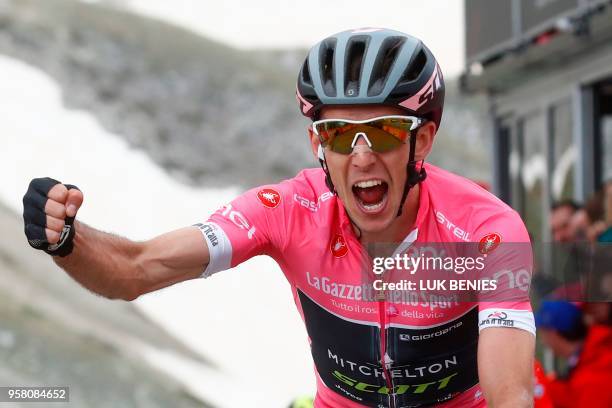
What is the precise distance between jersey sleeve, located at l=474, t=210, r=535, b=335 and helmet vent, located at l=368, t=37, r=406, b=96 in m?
0.61

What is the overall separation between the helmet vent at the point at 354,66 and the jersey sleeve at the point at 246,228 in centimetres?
50

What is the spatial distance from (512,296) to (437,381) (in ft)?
2.07

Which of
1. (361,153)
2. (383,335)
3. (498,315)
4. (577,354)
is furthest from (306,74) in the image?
(577,354)

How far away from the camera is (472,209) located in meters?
3.92

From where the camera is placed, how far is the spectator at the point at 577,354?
5848mm

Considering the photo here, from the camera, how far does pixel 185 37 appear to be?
4431 centimetres

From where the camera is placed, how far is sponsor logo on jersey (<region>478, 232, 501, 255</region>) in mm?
3674

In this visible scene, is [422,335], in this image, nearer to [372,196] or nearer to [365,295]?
[365,295]

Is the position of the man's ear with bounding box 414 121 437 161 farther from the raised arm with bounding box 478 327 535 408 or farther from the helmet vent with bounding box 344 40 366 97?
the raised arm with bounding box 478 327 535 408

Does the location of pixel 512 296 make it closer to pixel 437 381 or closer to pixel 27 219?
pixel 437 381

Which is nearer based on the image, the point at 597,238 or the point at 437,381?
the point at 437,381

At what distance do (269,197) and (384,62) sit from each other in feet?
2.12

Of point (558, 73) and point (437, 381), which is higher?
point (558, 73)

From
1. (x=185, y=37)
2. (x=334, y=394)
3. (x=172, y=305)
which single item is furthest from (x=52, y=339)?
(x=185, y=37)
